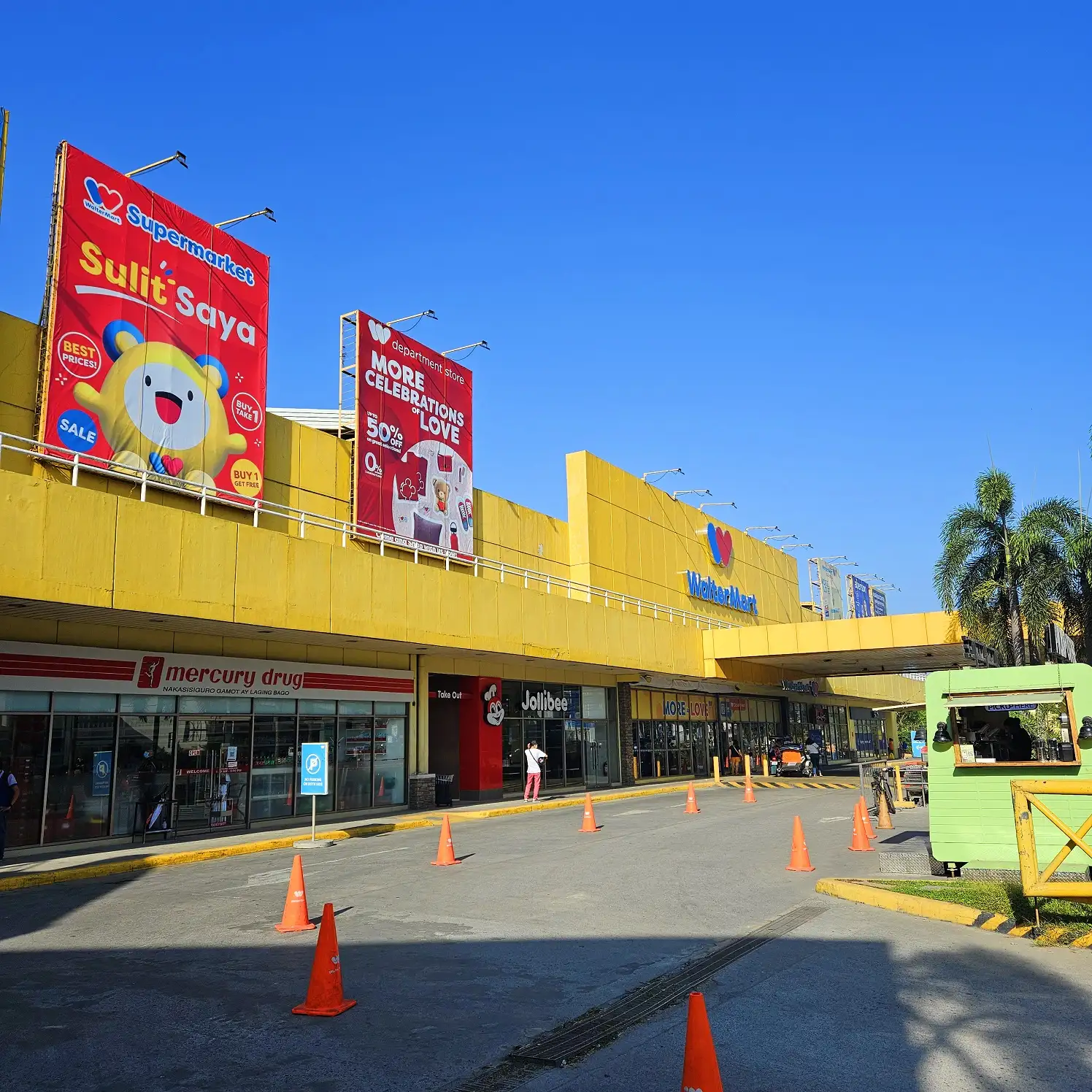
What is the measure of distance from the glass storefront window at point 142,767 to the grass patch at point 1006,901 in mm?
14231

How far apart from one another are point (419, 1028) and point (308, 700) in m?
17.3

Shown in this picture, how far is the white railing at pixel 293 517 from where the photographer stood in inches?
699

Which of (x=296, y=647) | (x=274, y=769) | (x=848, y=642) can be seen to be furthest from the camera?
(x=848, y=642)

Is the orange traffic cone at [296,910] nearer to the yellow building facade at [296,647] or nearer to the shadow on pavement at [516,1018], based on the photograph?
the shadow on pavement at [516,1018]

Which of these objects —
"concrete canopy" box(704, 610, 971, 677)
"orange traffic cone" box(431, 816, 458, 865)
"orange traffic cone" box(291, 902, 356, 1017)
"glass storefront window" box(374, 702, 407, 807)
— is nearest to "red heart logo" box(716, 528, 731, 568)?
"concrete canopy" box(704, 610, 971, 677)

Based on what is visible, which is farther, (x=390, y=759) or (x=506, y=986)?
A: (x=390, y=759)

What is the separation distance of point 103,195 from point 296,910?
51.5 ft

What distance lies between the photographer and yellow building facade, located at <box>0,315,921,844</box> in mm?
16828

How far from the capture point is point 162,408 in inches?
796

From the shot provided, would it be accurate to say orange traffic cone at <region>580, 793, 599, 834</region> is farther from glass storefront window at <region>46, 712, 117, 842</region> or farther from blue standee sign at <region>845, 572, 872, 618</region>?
blue standee sign at <region>845, 572, 872, 618</region>

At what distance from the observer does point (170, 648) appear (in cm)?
1988

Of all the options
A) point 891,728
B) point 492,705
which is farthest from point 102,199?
point 891,728

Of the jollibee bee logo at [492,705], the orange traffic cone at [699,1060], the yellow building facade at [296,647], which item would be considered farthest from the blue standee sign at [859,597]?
the orange traffic cone at [699,1060]

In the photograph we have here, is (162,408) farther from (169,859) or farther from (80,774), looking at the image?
(169,859)
